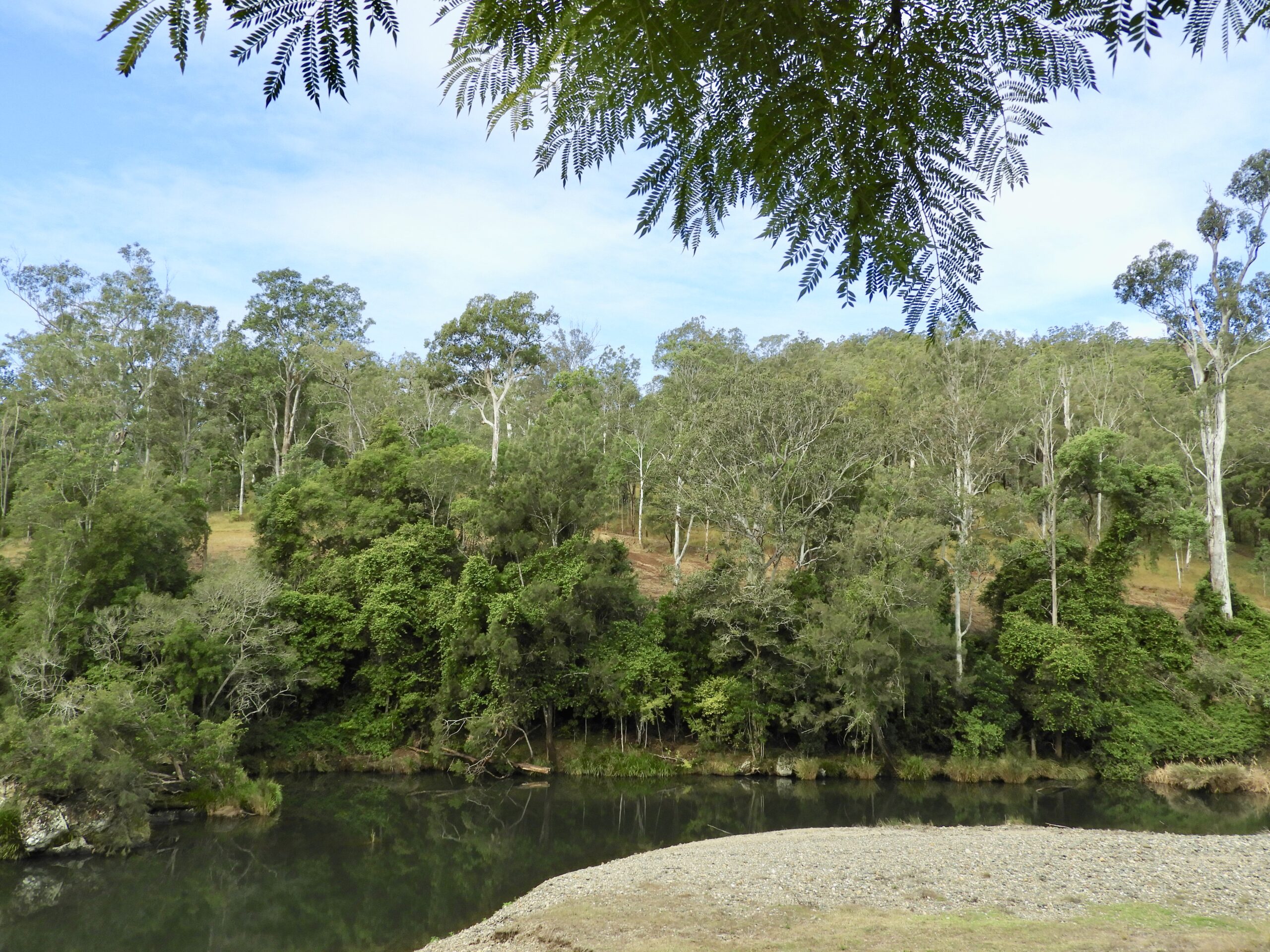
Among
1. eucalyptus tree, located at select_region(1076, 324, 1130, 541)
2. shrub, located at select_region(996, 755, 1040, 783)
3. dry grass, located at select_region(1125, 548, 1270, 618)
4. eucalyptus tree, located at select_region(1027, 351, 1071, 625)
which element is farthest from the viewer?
eucalyptus tree, located at select_region(1076, 324, 1130, 541)

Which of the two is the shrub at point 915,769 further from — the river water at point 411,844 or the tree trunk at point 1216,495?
the tree trunk at point 1216,495

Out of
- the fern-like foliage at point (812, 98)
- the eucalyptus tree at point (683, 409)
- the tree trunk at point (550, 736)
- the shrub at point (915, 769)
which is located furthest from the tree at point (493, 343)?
the fern-like foliage at point (812, 98)

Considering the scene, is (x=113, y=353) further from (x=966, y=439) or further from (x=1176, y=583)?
(x=1176, y=583)

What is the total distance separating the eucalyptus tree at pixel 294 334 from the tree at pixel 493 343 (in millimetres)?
9956

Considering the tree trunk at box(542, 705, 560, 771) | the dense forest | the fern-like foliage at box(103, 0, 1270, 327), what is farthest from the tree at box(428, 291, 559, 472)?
the fern-like foliage at box(103, 0, 1270, 327)

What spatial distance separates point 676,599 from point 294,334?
27967 mm

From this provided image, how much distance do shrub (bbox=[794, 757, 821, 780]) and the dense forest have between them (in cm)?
31

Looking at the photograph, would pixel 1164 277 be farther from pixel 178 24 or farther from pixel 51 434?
pixel 51 434

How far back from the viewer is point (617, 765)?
69.4ft

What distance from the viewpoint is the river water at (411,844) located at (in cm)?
1102

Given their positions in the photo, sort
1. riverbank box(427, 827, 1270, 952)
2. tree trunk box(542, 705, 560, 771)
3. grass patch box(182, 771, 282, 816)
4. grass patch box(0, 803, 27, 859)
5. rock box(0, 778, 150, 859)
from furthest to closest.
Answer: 1. tree trunk box(542, 705, 560, 771)
2. grass patch box(182, 771, 282, 816)
3. rock box(0, 778, 150, 859)
4. grass patch box(0, 803, 27, 859)
5. riverbank box(427, 827, 1270, 952)

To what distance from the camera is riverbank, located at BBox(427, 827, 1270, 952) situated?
8.00 m

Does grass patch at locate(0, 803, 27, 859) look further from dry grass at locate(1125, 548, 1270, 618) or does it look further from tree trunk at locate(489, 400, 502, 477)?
dry grass at locate(1125, 548, 1270, 618)

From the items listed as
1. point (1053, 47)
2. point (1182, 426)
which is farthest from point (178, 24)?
point (1182, 426)
